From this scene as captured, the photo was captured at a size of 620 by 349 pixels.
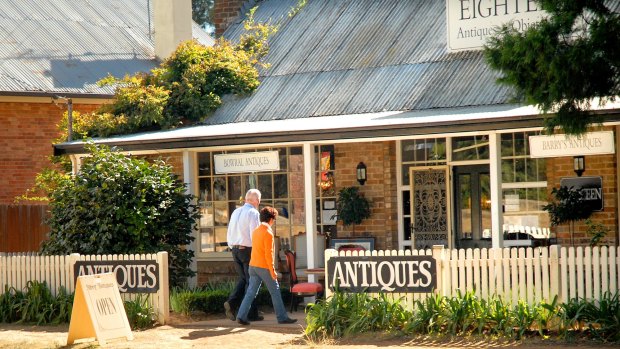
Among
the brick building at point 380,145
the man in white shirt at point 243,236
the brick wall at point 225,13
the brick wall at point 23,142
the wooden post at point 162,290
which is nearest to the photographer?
the man in white shirt at point 243,236

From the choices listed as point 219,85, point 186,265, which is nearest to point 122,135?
point 219,85

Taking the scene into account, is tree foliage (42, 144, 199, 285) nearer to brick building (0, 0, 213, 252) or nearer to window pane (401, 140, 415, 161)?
window pane (401, 140, 415, 161)

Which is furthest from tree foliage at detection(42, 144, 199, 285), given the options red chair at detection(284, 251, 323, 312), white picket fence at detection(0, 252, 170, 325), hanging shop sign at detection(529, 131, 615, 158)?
hanging shop sign at detection(529, 131, 615, 158)

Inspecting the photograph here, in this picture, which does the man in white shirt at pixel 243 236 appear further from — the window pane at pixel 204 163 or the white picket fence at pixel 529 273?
the window pane at pixel 204 163

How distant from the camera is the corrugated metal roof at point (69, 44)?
2303 centimetres

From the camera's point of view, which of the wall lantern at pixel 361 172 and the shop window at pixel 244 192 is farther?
the shop window at pixel 244 192

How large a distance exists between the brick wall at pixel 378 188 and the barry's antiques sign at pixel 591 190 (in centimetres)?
303

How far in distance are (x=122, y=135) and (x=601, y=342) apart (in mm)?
9605

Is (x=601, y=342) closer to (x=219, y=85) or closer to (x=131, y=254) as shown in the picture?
(x=131, y=254)

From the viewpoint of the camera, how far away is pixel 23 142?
22.7 metres

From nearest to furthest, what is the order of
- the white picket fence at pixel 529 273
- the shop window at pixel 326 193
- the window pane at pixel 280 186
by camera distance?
the white picket fence at pixel 529 273, the shop window at pixel 326 193, the window pane at pixel 280 186

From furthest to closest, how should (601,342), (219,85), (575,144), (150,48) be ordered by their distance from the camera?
(150,48), (219,85), (575,144), (601,342)

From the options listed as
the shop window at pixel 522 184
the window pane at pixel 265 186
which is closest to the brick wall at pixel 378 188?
the window pane at pixel 265 186

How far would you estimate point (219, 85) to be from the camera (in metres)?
19.1
